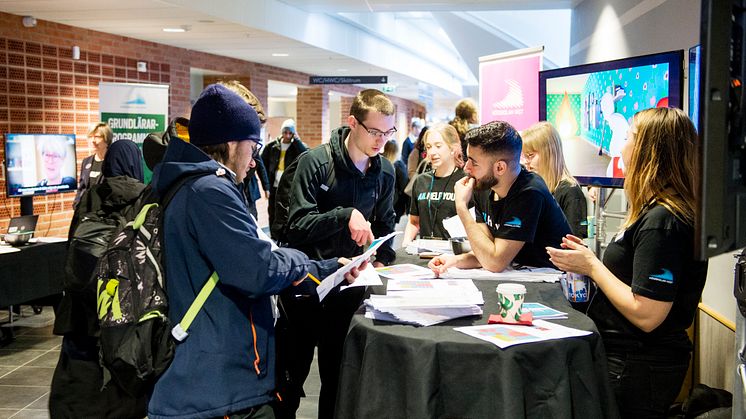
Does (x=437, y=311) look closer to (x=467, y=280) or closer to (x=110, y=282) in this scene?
(x=467, y=280)

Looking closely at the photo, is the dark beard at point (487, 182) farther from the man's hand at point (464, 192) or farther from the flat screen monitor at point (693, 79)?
the flat screen monitor at point (693, 79)

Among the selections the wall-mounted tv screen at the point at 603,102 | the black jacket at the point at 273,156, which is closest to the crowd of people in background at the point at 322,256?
the wall-mounted tv screen at the point at 603,102

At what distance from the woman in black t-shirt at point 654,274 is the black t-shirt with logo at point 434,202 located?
76.8 inches

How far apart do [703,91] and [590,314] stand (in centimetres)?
140

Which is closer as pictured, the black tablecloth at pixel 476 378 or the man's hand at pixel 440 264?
the black tablecloth at pixel 476 378

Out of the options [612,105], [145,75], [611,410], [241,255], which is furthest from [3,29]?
[611,410]

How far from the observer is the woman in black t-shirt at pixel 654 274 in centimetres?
205

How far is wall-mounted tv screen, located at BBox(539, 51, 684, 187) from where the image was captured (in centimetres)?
363

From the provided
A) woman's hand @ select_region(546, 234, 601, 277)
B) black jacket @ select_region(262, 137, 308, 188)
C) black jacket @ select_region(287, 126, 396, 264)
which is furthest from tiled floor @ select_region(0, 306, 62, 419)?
black jacket @ select_region(262, 137, 308, 188)

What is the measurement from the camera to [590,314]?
2.31m

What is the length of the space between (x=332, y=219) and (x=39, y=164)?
4.99 m

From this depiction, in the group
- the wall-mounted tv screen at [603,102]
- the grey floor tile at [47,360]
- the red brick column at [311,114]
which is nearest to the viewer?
the wall-mounted tv screen at [603,102]

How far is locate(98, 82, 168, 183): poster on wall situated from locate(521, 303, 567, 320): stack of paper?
21.2ft

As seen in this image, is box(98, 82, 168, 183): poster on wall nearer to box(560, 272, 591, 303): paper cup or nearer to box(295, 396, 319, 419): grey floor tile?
box(295, 396, 319, 419): grey floor tile
